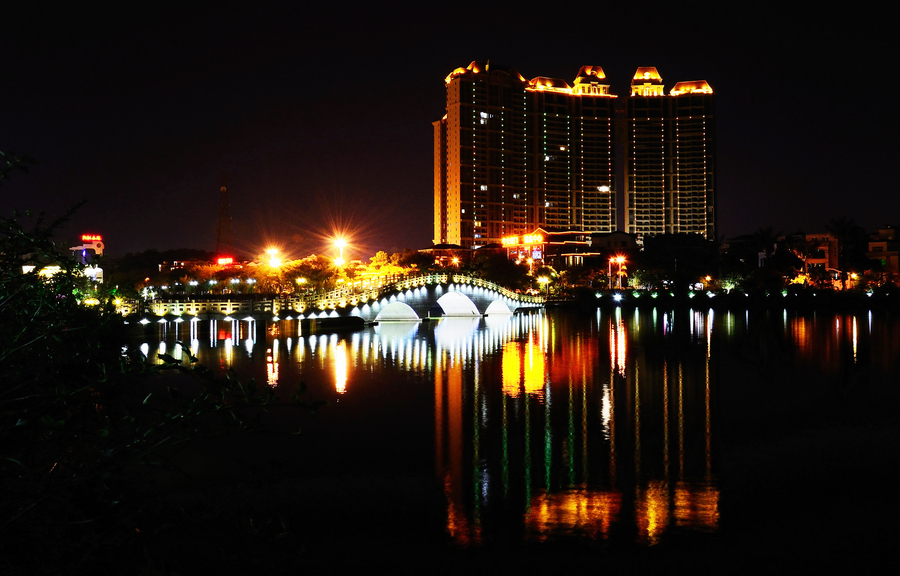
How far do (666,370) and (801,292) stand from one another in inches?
2250

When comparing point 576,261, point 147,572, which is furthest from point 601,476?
point 576,261

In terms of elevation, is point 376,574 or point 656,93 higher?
point 656,93

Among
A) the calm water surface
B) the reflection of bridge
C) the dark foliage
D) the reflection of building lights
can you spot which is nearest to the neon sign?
the reflection of bridge

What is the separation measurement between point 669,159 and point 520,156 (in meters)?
31.7

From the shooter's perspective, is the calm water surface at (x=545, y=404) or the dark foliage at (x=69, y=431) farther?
the calm water surface at (x=545, y=404)

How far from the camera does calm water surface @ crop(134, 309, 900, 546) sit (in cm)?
1211

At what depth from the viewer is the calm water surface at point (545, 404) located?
1211 cm

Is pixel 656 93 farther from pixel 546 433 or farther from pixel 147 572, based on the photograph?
pixel 147 572

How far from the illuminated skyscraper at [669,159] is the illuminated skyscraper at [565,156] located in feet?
0.65

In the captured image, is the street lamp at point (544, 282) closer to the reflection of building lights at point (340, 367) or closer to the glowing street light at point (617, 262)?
the glowing street light at point (617, 262)

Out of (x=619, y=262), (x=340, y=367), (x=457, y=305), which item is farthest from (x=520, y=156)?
(x=340, y=367)

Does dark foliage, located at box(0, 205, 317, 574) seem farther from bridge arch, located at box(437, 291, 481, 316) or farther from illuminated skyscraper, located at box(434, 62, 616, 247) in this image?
illuminated skyscraper, located at box(434, 62, 616, 247)

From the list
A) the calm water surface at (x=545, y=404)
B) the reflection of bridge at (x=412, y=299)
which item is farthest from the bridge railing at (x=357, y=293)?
the calm water surface at (x=545, y=404)

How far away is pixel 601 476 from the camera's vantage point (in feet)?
45.0
